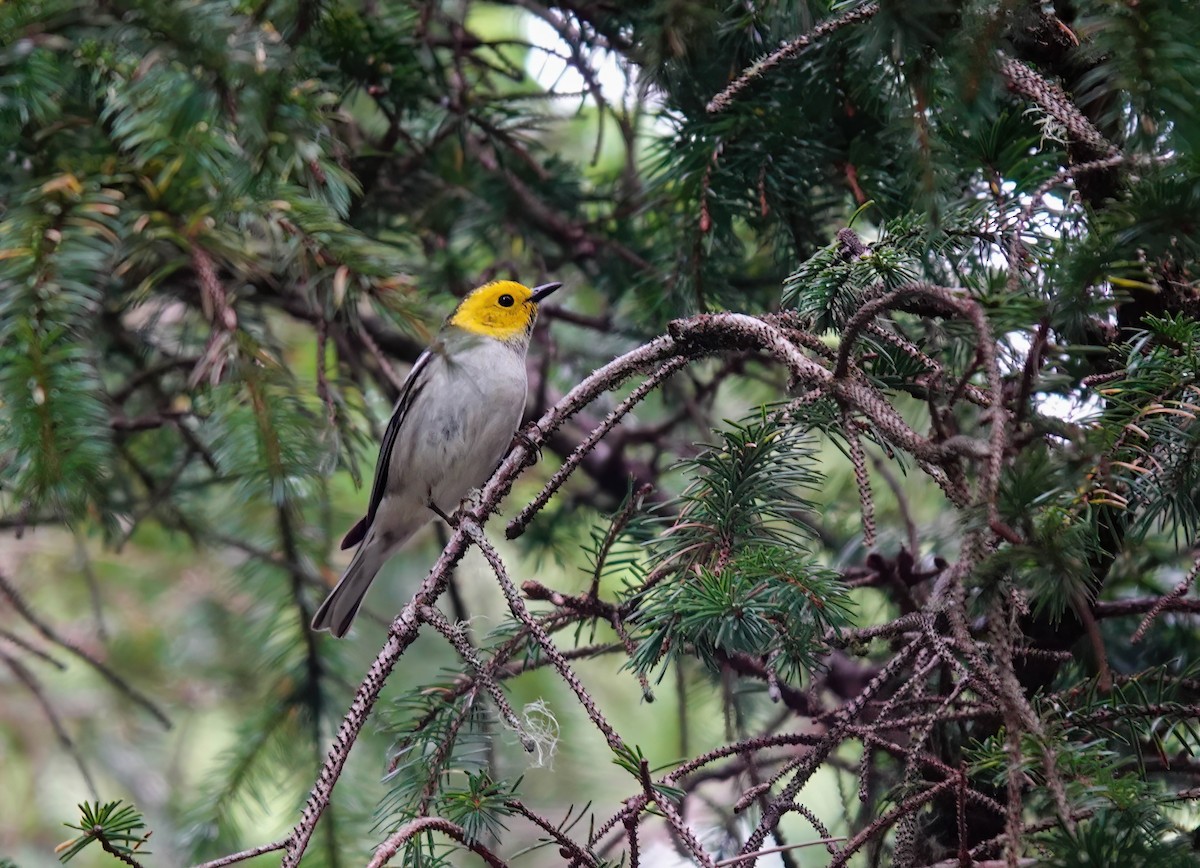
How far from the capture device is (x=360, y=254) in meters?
2.20

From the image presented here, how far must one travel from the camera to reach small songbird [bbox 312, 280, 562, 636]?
11.8 ft

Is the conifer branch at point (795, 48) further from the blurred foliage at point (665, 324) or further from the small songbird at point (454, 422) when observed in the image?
the small songbird at point (454, 422)

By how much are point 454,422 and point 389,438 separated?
10.5 inches

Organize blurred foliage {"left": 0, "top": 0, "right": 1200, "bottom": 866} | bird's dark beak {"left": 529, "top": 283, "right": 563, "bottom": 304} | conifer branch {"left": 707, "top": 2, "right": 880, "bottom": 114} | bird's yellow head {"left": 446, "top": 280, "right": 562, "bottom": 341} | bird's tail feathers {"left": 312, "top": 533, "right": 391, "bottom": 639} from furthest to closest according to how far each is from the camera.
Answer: bird's yellow head {"left": 446, "top": 280, "right": 562, "bottom": 341} < bird's dark beak {"left": 529, "top": 283, "right": 563, "bottom": 304} < bird's tail feathers {"left": 312, "top": 533, "right": 391, "bottom": 639} < conifer branch {"left": 707, "top": 2, "right": 880, "bottom": 114} < blurred foliage {"left": 0, "top": 0, "right": 1200, "bottom": 866}

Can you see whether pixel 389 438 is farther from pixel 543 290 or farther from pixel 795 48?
pixel 795 48

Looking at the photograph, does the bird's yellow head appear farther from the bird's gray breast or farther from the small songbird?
the bird's gray breast

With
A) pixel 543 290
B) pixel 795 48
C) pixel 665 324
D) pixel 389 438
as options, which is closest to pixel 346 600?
pixel 389 438

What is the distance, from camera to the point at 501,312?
3.85 metres

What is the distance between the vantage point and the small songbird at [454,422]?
3611mm

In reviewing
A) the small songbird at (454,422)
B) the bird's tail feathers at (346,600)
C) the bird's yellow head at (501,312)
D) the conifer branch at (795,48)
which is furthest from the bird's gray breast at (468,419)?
the conifer branch at (795,48)

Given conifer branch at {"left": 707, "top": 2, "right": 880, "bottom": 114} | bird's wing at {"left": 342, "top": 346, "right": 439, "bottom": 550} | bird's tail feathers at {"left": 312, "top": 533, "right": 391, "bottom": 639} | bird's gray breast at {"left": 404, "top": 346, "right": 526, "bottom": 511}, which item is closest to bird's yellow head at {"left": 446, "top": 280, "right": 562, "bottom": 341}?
bird's gray breast at {"left": 404, "top": 346, "right": 526, "bottom": 511}

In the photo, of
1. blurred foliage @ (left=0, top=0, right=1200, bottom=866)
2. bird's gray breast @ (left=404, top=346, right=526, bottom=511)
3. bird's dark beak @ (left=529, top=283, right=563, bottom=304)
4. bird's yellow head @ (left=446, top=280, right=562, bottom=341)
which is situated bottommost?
blurred foliage @ (left=0, top=0, right=1200, bottom=866)

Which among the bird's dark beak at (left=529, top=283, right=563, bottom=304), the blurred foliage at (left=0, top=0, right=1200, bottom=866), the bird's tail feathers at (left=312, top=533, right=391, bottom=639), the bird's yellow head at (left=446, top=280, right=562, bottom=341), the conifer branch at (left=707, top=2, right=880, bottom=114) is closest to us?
the blurred foliage at (left=0, top=0, right=1200, bottom=866)

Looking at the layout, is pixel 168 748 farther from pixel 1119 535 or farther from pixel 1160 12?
pixel 1160 12
